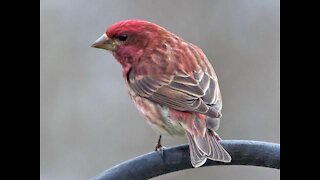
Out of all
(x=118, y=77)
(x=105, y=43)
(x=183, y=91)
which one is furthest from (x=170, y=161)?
(x=118, y=77)

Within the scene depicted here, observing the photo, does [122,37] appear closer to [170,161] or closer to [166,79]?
[166,79]

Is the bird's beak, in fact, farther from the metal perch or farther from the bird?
the metal perch

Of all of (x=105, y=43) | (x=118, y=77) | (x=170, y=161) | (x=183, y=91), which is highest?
(x=105, y=43)

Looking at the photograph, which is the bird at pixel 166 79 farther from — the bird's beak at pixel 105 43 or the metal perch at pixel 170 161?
the metal perch at pixel 170 161

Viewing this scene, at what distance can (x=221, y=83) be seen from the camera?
4141 mm

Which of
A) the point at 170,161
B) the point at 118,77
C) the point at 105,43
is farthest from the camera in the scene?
the point at 118,77

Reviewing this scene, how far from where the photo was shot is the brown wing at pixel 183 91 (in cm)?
251

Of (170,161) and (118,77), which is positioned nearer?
(170,161)

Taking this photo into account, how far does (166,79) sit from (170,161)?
0.56m

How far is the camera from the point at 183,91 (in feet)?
8.45

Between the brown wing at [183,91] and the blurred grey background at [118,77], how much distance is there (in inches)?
59.8

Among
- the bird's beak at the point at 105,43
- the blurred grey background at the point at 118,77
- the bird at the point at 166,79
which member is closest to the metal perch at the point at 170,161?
the bird at the point at 166,79
